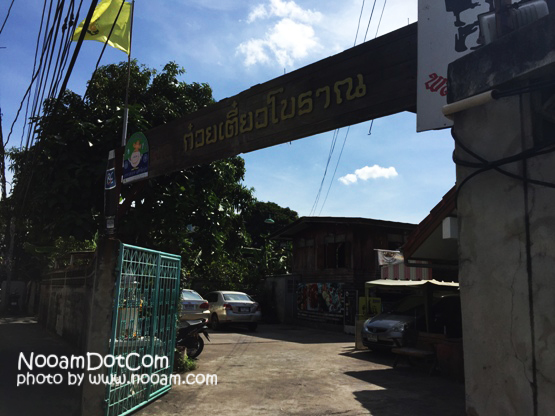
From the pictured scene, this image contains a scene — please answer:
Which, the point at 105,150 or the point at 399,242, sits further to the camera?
the point at 399,242

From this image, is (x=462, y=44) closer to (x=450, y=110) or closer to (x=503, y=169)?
(x=450, y=110)

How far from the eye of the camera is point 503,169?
2.27 metres

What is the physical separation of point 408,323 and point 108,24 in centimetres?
1044

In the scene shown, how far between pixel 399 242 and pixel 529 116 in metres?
20.8

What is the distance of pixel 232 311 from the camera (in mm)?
18750

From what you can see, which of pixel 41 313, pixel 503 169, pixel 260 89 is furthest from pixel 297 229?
pixel 503 169

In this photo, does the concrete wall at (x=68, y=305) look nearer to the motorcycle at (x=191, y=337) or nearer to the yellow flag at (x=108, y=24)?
the motorcycle at (x=191, y=337)

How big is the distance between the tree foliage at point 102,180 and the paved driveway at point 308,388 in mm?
3377

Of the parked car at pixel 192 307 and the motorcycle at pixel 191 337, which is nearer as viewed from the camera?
→ the motorcycle at pixel 191 337

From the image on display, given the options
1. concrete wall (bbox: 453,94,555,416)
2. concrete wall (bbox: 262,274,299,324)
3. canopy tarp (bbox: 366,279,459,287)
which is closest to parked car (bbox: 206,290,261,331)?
concrete wall (bbox: 262,274,299,324)

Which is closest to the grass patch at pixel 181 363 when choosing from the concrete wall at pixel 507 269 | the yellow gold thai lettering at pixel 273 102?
the yellow gold thai lettering at pixel 273 102

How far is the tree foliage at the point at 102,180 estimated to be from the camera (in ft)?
30.7

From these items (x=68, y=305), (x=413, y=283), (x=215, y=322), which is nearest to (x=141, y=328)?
(x=68, y=305)

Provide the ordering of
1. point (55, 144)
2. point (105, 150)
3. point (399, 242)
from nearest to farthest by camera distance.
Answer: point (55, 144) → point (105, 150) → point (399, 242)
